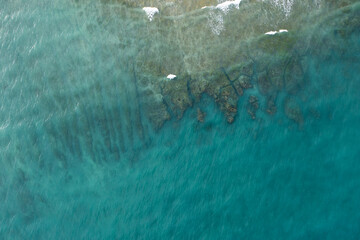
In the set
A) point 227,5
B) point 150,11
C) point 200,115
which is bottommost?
point 200,115

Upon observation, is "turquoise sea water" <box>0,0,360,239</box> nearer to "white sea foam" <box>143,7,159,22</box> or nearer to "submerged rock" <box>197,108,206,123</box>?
"submerged rock" <box>197,108,206,123</box>

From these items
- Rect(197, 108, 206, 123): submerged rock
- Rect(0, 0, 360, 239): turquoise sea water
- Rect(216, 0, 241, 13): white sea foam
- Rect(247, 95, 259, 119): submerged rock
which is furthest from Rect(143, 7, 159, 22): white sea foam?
Rect(247, 95, 259, 119): submerged rock

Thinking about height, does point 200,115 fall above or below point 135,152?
above

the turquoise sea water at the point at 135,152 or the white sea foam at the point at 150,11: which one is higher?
the white sea foam at the point at 150,11

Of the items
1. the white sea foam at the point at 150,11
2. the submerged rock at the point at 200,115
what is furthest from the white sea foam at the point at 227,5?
the submerged rock at the point at 200,115

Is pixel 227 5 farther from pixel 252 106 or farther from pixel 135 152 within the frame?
pixel 135 152

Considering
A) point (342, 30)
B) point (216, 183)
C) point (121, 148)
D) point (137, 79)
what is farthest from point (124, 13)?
point (342, 30)

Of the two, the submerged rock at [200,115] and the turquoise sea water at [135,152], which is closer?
the turquoise sea water at [135,152]

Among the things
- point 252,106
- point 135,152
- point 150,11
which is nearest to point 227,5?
point 150,11

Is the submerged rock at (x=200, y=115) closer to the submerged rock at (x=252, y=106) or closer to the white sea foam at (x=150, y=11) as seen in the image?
the submerged rock at (x=252, y=106)
